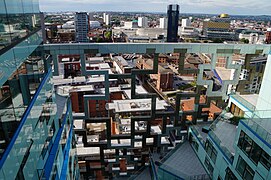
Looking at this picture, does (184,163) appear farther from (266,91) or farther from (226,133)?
(266,91)

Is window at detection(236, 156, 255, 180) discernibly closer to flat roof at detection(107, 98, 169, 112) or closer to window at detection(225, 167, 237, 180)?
window at detection(225, 167, 237, 180)

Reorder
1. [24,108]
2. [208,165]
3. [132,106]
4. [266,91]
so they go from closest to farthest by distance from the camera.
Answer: [24,108] → [266,91] → [208,165] → [132,106]

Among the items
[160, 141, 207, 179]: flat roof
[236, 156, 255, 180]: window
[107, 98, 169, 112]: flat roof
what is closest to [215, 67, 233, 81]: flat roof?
[107, 98, 169, 112]: flat roof

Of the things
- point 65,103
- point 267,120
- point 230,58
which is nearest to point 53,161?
point 65,103

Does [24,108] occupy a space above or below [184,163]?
above

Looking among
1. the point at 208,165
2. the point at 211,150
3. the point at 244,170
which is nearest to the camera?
the point at 244,170

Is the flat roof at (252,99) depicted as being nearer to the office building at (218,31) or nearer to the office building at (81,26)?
the office building at (81,26)

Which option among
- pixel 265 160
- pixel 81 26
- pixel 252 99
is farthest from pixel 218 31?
pixel 265 160
